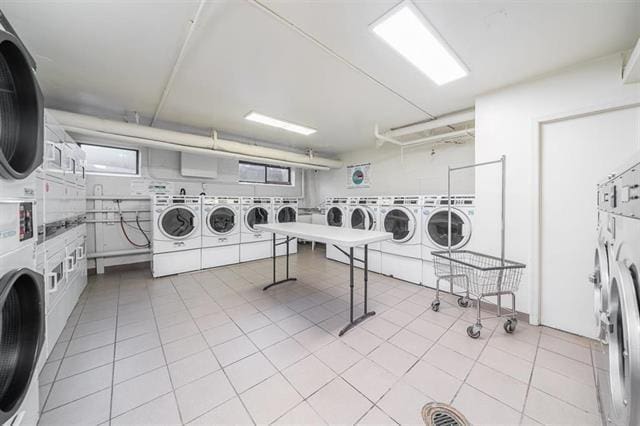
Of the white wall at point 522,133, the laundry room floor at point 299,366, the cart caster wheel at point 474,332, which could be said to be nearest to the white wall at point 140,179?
the laundry room floor at point 299,366

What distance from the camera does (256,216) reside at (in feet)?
15.7

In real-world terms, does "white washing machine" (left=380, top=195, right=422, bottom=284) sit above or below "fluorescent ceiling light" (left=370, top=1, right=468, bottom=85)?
below

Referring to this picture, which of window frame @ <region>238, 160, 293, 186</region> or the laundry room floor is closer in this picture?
the laundry room floor

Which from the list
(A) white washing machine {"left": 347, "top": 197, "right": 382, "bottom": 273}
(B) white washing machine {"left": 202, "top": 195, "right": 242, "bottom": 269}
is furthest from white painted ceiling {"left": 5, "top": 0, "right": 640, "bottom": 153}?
(B) white washing machine {"left": 202, "top": 195, "right": 242, "bottom": 269}

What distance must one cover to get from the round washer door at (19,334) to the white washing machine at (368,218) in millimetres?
3652

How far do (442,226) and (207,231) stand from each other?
150 inches

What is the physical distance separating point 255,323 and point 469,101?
3685 millimetres

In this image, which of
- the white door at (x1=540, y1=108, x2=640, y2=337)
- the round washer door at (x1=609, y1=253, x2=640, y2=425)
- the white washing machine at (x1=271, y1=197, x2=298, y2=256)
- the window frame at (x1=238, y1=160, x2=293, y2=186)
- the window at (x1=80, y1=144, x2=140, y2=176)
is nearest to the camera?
the round washer door at (x1=609, y1=253, x2=640, y2=425)

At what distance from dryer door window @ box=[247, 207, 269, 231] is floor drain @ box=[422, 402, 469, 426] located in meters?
3.83

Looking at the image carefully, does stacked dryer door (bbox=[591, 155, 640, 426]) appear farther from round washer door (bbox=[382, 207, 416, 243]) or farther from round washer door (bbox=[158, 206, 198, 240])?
round washer door (bbox=[158, 206, 198, 240])

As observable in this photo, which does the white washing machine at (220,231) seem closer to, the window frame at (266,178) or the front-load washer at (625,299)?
the window frame at (266,178)

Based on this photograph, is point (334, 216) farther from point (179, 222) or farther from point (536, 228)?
point (536, 228)

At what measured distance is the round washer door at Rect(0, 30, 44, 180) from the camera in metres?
1.02

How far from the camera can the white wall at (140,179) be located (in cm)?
389
